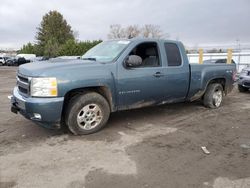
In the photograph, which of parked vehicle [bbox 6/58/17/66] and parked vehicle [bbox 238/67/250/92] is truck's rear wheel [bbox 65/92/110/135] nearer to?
parked vehicle [bbox 238/67/250/92]

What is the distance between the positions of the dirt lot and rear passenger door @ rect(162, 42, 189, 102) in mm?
622

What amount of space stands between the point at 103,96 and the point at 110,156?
4.83ft

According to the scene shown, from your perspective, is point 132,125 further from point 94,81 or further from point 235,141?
point 235,141

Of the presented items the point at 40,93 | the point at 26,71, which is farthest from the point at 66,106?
the point at 26,71

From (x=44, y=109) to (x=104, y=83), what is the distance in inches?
47.8

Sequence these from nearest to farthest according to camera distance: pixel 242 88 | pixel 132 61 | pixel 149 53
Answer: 1. pixel 132 61
2. pixel 149 53
3. pixel 242 88

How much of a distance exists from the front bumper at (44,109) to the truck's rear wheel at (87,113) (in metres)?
0.27

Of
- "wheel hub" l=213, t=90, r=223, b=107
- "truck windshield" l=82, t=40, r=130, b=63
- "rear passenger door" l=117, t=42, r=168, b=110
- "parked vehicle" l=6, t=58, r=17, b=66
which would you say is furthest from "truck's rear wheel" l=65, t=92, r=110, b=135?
"parked vehicle" l=6, t=58, r=17, b=66

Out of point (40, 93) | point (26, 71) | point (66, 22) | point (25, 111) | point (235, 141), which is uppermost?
point (66, 22)

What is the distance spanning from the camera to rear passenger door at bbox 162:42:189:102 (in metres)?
6.20

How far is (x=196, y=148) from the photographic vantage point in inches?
181

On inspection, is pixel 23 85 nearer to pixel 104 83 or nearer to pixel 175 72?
pixel 104 83

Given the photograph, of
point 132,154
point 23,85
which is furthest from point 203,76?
point 23,85

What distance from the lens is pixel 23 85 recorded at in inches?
196
